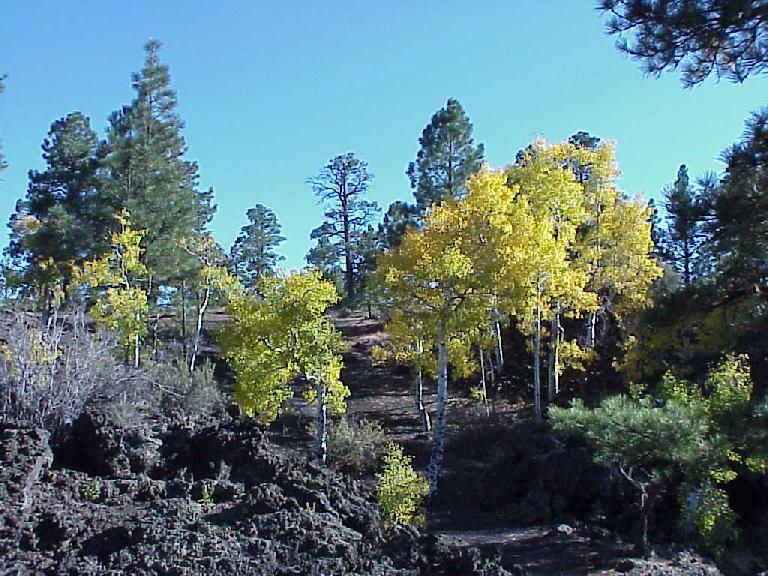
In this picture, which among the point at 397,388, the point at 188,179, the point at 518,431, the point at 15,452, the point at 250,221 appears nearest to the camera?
the point at 15,452

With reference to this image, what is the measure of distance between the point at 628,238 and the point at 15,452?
15.8 metres

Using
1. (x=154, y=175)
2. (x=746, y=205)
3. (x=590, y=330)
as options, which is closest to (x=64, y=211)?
(x=154, y=175)

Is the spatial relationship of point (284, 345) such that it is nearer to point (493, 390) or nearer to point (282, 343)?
point (282, 343)

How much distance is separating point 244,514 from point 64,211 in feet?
63.3

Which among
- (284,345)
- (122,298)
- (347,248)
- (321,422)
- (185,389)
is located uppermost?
(347,248)

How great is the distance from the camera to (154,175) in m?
25.0

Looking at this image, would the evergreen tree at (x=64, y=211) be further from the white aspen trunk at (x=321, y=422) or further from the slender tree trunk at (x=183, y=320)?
the white aspen trunk at (x=321, y=422)

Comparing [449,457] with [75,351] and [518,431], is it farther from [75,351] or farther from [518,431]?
[75,351]

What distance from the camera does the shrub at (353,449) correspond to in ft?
53.1

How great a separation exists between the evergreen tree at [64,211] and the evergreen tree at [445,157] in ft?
34.9

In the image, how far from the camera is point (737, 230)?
25.0ft

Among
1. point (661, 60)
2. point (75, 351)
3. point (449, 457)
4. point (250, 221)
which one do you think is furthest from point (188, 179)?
point (661, 60)

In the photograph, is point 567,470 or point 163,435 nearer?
point 163,435

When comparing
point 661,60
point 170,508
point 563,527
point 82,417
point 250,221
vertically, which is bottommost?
point 563,527
